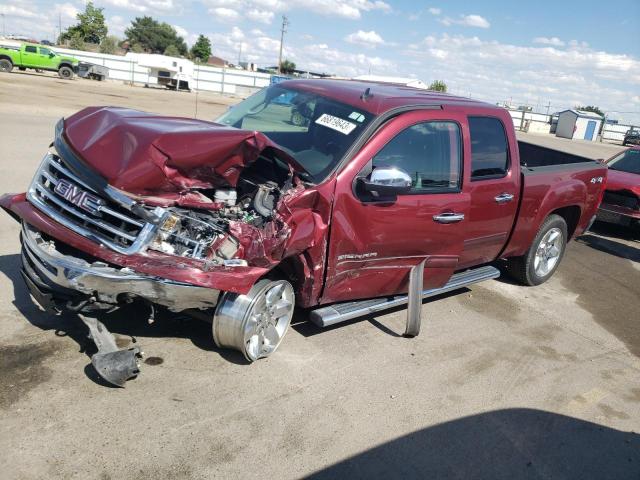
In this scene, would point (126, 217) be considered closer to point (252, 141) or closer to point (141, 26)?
point (252, 141)

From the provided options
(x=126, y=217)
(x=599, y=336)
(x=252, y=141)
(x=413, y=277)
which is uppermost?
(x=252, y=141)

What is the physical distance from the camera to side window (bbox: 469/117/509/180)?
504cm

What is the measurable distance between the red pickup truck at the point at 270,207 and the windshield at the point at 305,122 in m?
0.02

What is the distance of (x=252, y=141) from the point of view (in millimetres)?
3615

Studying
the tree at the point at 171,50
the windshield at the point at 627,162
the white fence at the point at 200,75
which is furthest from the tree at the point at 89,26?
the windshield at the point at 627,162

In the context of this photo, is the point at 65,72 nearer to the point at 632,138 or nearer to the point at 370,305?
the point at 370,305

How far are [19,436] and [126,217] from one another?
1.32 meters

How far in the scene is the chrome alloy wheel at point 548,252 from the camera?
21.6ft

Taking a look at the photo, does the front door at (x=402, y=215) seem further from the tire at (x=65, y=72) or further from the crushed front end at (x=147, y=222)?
the tire at (x=65, y=72)

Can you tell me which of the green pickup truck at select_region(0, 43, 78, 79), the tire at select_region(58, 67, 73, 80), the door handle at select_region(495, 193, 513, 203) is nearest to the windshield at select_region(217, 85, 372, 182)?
the door handle at select_region(495, 193, 513, 203)

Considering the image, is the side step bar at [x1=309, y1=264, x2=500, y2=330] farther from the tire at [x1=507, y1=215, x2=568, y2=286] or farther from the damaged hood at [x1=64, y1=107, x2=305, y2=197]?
the damaged hood at [x1=64, y1=107, x2=305, y2=197]

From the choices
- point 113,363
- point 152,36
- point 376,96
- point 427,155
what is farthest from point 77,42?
point 113,363

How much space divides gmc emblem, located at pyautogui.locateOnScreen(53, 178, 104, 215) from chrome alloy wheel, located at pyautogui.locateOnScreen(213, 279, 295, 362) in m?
0.99

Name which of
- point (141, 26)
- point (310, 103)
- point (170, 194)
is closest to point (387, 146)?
point (310, 103)
